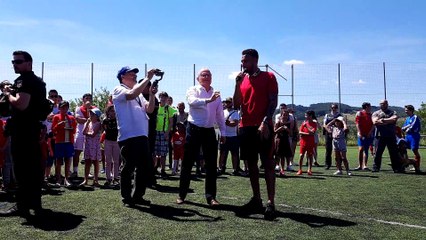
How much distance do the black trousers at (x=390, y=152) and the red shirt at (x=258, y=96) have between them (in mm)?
7338

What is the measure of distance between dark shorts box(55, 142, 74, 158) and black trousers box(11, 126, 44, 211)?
3.09 meters

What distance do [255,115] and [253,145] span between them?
0.41 meters

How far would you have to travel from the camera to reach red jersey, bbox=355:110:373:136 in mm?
12297

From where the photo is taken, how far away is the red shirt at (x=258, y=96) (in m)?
5.31

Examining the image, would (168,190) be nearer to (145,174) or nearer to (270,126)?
(145,174)

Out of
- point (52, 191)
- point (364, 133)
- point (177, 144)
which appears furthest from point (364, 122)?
point (52, 191)

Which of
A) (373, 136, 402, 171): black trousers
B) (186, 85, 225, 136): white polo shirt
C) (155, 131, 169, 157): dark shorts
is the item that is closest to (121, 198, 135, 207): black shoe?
(186, 85, 225, 136): white polo shirt

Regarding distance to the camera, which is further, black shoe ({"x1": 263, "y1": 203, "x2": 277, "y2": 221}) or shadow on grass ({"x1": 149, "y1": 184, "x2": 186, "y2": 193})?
shadow on grass ({"x1": 149, "y1": 184, "x2": 186, "y2": 193})

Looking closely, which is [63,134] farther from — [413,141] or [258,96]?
[413,141]

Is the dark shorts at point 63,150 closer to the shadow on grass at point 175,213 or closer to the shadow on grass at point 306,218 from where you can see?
the shadow on grass at point 175,213

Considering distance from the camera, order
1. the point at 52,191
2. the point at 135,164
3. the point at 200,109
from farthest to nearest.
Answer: the point at 52,191 < the point at 200,109 < the point at 135,164

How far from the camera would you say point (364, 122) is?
12.4m

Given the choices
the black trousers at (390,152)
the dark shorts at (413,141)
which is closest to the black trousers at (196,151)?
the black trousers at (390,152)

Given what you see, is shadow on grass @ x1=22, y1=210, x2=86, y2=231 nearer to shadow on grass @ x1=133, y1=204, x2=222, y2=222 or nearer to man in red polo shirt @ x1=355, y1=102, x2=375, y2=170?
shadow on grass @ x1=133, y1=204, x2=222, y2=222
